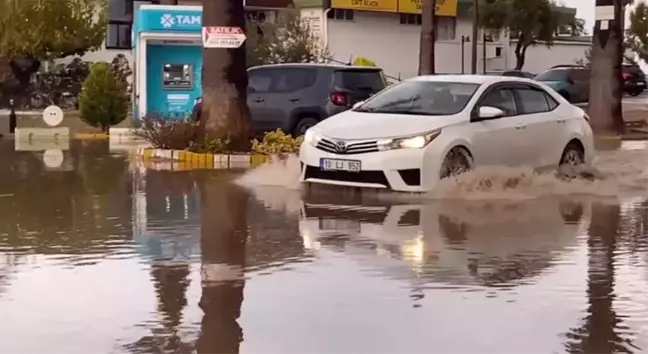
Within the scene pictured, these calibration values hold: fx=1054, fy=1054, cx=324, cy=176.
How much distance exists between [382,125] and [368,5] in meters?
37.8

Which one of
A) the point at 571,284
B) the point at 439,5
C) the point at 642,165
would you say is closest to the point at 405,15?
the point at 439,5

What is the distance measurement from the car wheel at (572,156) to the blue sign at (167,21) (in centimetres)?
1295

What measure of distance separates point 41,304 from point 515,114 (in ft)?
26.3

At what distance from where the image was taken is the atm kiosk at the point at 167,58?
25.4 m

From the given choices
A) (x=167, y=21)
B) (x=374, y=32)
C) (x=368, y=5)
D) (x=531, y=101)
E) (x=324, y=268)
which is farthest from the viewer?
(x=374, y=32)

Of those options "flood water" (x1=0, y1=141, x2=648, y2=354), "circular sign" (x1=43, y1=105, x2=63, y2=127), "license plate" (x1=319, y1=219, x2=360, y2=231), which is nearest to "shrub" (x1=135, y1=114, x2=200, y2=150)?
"flood water" (x1=0, y1=141, x2=648, y2=354)

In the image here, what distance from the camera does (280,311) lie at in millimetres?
6863

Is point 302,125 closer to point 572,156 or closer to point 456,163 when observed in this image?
point 572,156

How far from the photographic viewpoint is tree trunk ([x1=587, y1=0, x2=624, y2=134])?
79.2 feet

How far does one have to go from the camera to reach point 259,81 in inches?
814

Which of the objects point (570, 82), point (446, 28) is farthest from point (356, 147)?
point (446, 28)

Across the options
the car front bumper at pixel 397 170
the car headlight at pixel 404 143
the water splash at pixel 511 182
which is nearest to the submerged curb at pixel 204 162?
the water splash at pixel 511 182

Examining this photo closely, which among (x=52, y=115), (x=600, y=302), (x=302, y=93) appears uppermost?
(x=302, y=93)

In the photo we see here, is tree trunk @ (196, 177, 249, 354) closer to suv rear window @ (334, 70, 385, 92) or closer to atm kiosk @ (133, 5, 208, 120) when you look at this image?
suv rear window @ (334, 70, 385, 92)
